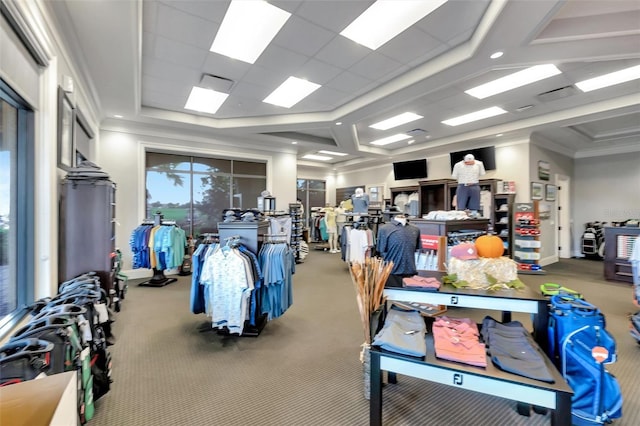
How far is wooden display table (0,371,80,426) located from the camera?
0.74 meters

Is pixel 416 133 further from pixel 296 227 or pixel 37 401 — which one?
pixel 37 401

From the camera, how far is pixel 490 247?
2186 millimetres

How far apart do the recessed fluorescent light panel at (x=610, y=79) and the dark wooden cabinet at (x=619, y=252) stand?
2.92 meters

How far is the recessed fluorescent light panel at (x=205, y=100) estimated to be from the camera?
4.90 meters

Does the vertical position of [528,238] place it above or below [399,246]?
below

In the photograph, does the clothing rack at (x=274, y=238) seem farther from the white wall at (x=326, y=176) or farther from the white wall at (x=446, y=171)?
the white wall at (x=326, y=176)

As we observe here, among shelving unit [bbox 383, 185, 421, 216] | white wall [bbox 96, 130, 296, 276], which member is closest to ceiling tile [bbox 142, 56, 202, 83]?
white wall [bbox 96, 130, 296, 276]

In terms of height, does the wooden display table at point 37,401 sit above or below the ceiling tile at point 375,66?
below

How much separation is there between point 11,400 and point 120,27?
3324 millimetres

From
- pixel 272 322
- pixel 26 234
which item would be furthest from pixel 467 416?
pixel 26 234

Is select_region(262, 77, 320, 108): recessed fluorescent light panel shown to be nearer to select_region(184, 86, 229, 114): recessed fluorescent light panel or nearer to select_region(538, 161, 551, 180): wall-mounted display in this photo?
select_region(184, 86, 229, 114): recessed fluorescent light panel

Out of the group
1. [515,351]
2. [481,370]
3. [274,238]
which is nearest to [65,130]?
[274,238]

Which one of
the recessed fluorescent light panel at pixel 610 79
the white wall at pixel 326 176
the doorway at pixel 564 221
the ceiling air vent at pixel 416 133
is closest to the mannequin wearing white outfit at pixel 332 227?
the white wall at pixel 326 176

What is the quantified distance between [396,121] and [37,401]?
6.79 m
